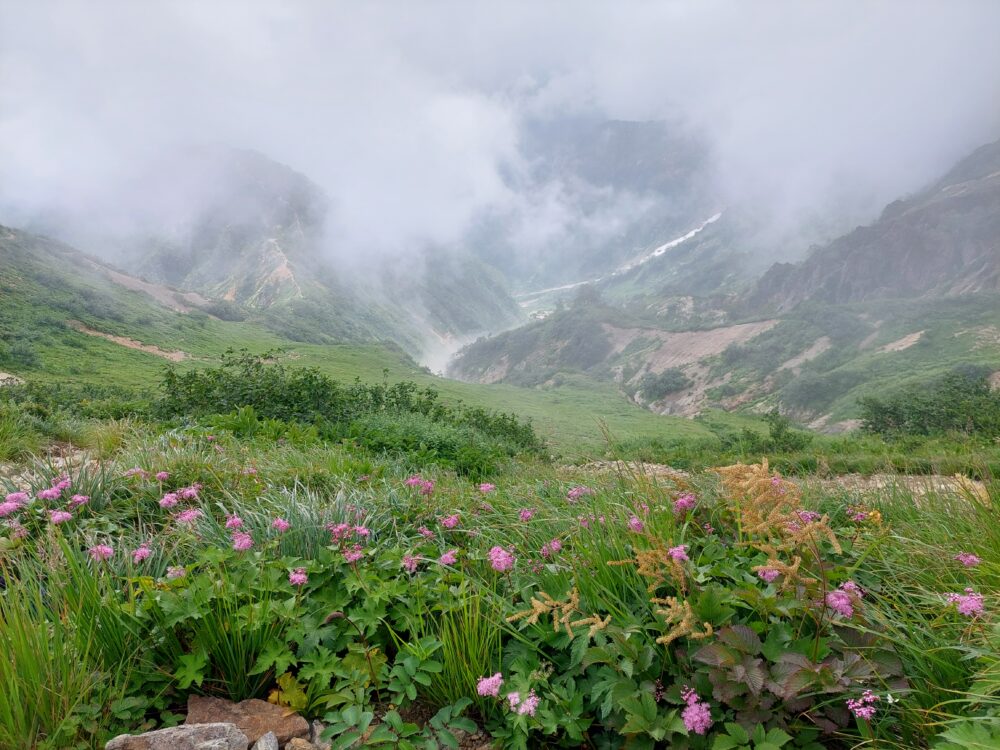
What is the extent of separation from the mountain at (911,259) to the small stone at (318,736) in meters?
101

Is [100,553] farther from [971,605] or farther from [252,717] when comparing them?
[971,605]

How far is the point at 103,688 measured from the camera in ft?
7.20

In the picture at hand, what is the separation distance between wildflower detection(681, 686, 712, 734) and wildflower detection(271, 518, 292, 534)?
2.48m

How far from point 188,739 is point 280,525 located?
1332 millimetres

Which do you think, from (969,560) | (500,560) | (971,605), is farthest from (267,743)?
(969,560)

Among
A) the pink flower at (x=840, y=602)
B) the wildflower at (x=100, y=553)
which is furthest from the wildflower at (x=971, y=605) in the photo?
the wildflower at (x=100, y=553)

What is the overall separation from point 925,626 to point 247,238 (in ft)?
573

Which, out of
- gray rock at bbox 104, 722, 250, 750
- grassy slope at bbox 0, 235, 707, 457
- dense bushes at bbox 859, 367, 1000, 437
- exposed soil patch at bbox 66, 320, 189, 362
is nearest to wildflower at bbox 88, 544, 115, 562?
gray rock at bbox 104, 722, 250, 750

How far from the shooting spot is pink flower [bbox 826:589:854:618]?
1.93 m

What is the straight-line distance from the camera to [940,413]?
22.0 m

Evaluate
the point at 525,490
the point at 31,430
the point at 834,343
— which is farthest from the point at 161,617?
the point at 834,343

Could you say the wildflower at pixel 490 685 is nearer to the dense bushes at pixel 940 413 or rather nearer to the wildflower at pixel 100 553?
the wildflower at pixel 100 553

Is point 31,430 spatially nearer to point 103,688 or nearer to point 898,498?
point 103,688

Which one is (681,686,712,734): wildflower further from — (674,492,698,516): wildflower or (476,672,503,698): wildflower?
(674,492,698,516): wildflower
